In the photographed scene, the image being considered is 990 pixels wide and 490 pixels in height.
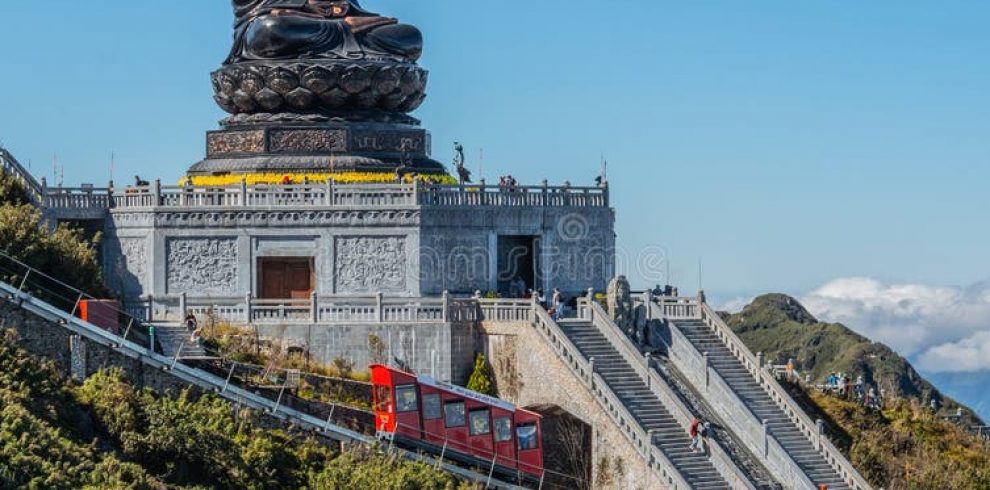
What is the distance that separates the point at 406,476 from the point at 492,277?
36.3 feet

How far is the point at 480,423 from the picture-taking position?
2173 inches

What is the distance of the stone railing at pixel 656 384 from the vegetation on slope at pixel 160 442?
18.8 ft

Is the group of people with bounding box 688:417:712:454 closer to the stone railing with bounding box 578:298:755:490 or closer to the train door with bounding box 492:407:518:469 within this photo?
the stone railing with bounding box 578:298:755:490

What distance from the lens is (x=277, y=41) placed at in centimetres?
6569

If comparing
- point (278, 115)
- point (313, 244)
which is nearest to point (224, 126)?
point (278, 115)

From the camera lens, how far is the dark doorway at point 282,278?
62.3 m

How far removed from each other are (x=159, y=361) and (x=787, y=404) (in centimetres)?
1404

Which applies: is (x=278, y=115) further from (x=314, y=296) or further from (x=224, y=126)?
(x=314, y=296)

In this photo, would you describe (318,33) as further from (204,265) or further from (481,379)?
(481,379)

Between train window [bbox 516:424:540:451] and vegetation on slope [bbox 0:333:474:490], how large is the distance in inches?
108

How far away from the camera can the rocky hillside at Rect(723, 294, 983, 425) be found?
287ft

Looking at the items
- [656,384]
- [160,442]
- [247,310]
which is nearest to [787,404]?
[656,384]

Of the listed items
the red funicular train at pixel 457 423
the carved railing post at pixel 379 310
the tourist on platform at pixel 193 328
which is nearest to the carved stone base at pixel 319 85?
the carved railing post at pixel 379 310

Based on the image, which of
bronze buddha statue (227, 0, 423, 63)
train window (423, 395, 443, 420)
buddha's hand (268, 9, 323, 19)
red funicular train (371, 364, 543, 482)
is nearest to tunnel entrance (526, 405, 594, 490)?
red funicular train (371, 364, 543, 482)
